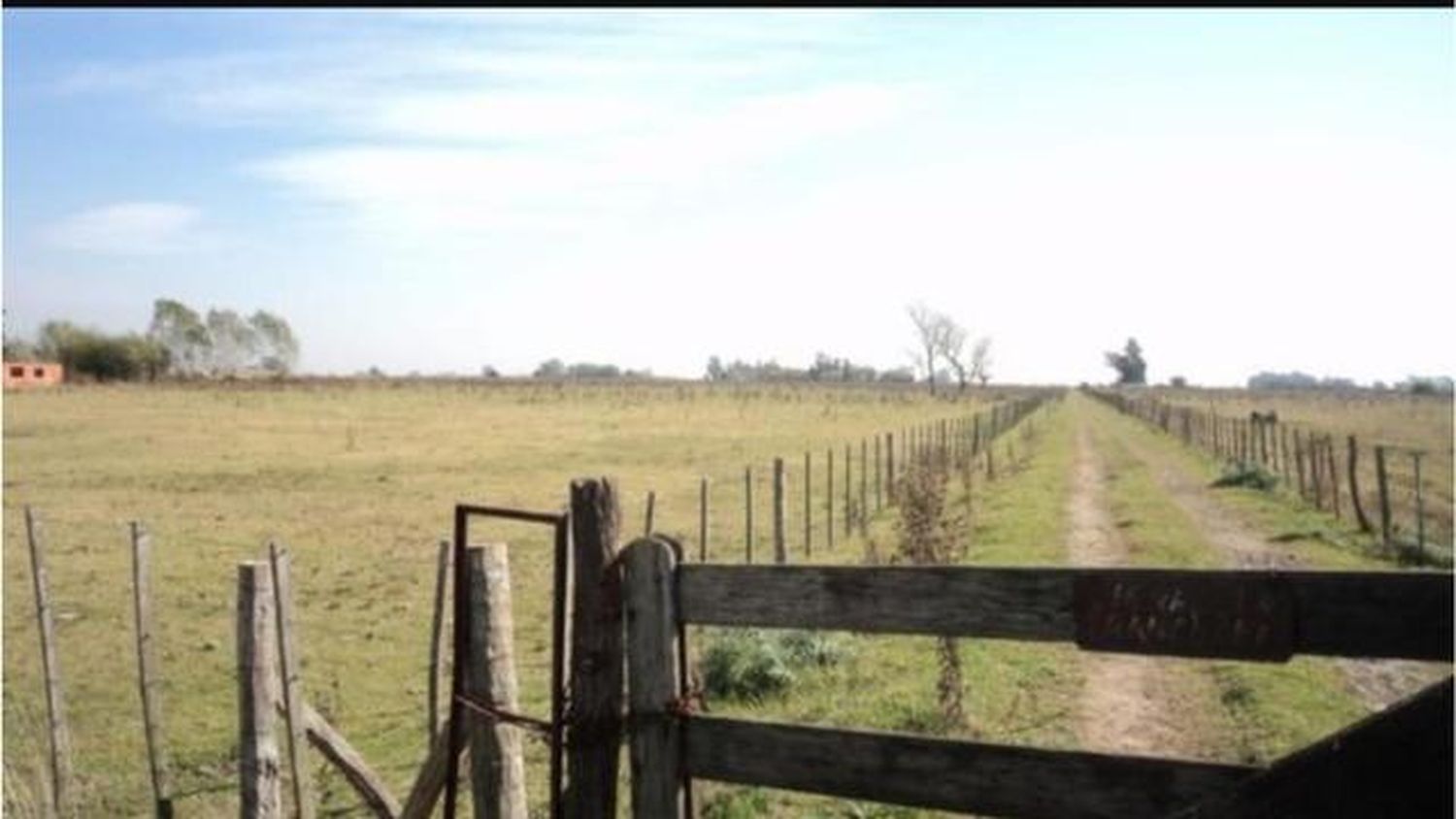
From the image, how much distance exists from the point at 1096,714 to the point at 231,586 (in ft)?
43.7

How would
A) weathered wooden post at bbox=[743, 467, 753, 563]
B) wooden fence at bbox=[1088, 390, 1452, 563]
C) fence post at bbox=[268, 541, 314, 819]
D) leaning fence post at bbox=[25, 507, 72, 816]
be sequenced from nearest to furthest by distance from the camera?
fence post at bbox=[268, 541, 314, 819]
leaning fence post at bbox=[25, 507, 72, 816]
weathered wooden post at bbox=[743, 467, 753, 563]
wooden fence at bbox=[1088, 390, 1452, 563]

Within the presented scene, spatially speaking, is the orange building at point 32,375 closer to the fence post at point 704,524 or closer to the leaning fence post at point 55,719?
the fence post at point 704,524

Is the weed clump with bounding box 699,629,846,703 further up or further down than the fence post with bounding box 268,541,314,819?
further down

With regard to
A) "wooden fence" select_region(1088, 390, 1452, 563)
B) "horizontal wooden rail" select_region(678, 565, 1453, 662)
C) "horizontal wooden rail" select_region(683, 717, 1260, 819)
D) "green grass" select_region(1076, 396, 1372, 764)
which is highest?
"horizontal wooden rail" select_region(678, 565, 1453, 662)

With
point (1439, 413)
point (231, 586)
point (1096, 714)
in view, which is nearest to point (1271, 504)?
point (1096, 714)

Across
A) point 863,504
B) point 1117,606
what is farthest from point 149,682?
point 863,504

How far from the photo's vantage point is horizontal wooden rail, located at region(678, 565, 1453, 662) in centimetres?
329

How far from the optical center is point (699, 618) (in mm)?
4387

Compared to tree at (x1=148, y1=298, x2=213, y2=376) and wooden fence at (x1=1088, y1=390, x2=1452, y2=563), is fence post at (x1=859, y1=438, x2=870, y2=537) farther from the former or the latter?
tree at (x1=148, y1=298, x2=213, y2=376)

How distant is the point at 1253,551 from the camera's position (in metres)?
19.4

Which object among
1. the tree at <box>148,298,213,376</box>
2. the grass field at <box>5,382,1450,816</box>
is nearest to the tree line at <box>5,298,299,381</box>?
the tree at <box>148,298,213,376</box>

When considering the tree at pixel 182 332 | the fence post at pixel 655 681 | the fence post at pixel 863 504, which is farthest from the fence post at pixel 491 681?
the tree at pixel 182 332

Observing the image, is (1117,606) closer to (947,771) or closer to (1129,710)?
(947,771)

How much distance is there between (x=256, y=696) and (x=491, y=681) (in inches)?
72.3
